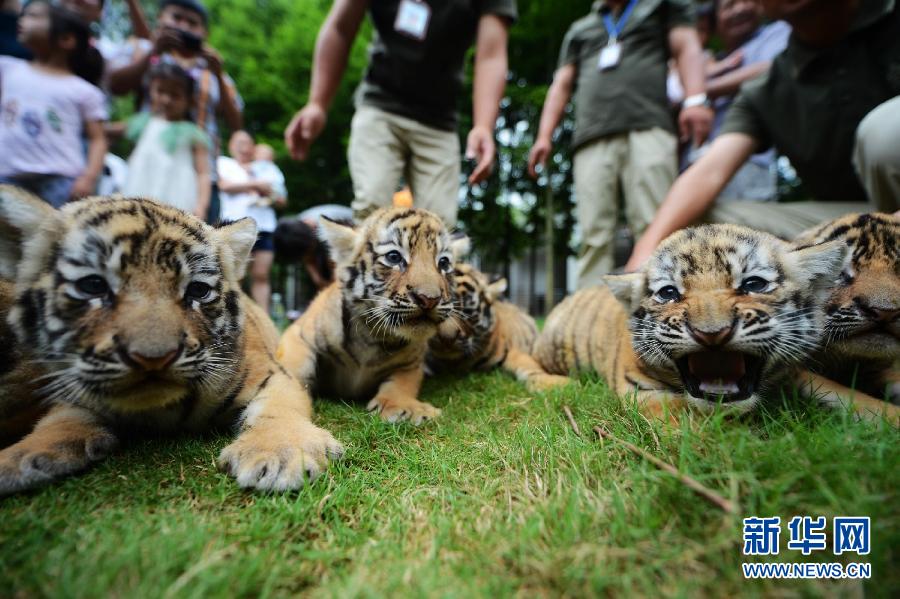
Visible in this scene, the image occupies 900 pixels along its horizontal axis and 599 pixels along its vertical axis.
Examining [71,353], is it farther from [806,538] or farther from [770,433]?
[770,433]

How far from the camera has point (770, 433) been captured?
158 centimetres

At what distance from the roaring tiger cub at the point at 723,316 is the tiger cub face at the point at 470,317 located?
127 centimetres

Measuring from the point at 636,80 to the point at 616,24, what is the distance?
75 centimetres

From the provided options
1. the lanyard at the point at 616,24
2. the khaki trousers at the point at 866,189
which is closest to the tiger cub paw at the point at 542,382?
the khaki trousers at the point at 866,189

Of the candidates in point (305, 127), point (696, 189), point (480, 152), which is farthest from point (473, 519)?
point (305, 127)

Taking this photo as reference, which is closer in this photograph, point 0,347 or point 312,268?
point 0,347

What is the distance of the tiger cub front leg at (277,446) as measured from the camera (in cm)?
146

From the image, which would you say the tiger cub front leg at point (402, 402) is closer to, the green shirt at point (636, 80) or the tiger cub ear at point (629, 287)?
the tiger cub ear at point (629, 287)

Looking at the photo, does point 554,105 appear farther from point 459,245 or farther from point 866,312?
point 866,312

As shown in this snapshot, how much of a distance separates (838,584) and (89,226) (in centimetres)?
225

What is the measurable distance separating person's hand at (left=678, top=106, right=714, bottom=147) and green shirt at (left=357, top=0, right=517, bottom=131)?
1771mm

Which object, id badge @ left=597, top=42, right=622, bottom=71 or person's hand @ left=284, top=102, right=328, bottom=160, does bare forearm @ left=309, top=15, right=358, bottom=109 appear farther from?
id badge @ left=597, top=42, right=622, bottom=71

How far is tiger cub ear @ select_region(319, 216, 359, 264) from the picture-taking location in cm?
279

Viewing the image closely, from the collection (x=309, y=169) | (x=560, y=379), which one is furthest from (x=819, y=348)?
(x=309, y=169)
